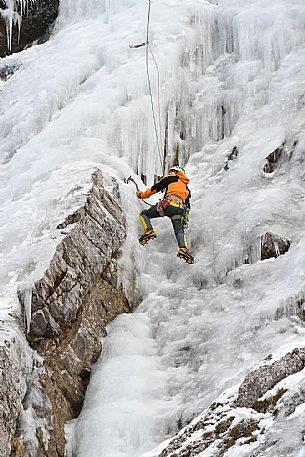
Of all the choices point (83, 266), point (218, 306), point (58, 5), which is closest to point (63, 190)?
point (83, 266)

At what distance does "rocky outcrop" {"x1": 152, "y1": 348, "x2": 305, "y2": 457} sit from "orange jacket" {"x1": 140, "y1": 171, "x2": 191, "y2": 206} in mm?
4138

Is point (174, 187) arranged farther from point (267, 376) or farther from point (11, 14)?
point (11, 14)

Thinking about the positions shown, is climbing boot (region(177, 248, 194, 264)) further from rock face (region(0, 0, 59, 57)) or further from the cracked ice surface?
rock face (region(0, 0, 59, 57))

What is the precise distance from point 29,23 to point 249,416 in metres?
12.6

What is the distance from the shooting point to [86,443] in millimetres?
5652

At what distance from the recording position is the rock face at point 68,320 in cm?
555

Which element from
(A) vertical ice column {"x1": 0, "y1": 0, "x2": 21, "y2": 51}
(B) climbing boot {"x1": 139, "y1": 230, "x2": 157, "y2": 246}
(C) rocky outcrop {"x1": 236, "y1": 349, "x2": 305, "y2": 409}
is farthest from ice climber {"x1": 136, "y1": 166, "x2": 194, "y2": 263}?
(A) vertical ice column {"x1": 0, "y1": 0, "x2": 21, "y2": 51}

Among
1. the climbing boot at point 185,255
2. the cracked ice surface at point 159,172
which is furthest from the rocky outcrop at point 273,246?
the climbing boot at point 185,255

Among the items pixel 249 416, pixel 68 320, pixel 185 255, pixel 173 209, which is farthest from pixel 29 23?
pixel 249 416

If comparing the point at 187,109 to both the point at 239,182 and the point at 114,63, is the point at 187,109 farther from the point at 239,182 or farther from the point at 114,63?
the point at 239,182

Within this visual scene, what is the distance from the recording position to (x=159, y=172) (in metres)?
9.80

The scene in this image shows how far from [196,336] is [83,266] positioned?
142 cm

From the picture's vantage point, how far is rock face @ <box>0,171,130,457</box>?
555 cm

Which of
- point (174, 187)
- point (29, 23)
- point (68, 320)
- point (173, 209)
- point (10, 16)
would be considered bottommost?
point (68, 320)
